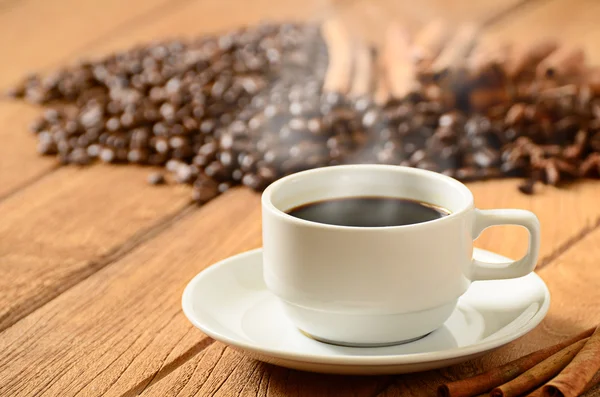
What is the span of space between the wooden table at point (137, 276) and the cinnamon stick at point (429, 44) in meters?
0.41

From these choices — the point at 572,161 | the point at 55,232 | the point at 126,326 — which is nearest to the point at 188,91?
the point at 55,232

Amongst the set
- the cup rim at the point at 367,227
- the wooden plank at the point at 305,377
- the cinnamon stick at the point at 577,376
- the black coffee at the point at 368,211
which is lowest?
the wooden plank at the point at 305,377

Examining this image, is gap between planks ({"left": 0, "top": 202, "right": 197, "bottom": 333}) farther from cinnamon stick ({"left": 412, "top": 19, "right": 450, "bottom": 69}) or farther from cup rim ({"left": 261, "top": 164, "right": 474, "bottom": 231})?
cinnamon stick ({"left": 412, "top": 19, "right": 450, "bottom": 69})

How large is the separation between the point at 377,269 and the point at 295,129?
0.88 meters

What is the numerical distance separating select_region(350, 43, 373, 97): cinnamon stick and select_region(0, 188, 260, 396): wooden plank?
24.1 inches

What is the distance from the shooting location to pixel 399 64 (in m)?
1.91

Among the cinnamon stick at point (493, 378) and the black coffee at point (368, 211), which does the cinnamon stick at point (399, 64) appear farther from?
the cinnamon stick at point (493, 378)

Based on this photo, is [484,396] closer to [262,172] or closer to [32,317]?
[32,317]

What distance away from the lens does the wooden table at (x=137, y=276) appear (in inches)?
32.9

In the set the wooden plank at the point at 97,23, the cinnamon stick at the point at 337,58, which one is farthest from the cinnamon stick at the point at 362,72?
the wooden plank at the point at 97,23

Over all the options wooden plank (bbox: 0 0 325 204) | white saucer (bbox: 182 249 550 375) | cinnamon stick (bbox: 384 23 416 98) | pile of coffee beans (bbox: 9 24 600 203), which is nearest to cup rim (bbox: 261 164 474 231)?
white saucer (bbox: 182 249 550 375)

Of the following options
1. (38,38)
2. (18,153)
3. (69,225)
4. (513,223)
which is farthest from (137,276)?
(38,38)

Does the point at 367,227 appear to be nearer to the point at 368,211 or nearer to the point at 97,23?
the point at 368,211

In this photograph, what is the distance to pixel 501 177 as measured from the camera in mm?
1569
